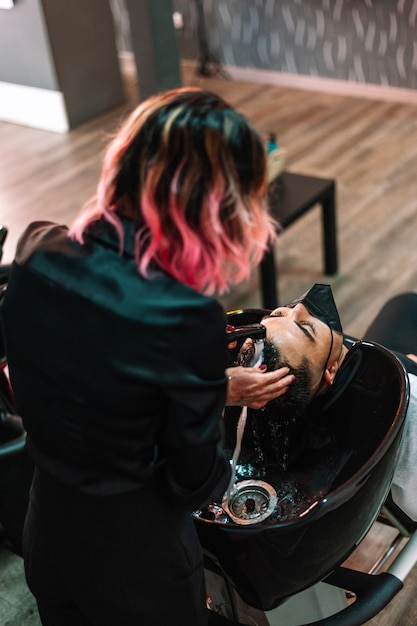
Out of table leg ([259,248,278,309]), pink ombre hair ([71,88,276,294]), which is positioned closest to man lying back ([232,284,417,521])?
pink ombre hair ([71,88,276,294])

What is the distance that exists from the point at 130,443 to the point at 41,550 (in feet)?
1.05

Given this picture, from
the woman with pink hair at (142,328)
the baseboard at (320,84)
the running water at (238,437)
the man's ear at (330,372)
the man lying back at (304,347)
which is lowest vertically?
the baseboard at (320,84)

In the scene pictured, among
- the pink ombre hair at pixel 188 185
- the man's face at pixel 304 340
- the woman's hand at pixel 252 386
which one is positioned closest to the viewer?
the pink ombre hair at pixel 188 185

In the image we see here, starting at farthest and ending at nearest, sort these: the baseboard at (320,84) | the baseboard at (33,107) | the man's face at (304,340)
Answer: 1. the baseboard at (33,107)
2. the baseboard at (320,84)
3. the man's face at (304,340)

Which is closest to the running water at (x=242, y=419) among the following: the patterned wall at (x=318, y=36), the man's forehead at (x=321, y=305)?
the man's forehead at (x=321, y=305)

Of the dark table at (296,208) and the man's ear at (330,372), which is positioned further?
the dark table at (296,208)

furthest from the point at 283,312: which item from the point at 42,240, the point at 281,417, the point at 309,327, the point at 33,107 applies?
the point at 33,107

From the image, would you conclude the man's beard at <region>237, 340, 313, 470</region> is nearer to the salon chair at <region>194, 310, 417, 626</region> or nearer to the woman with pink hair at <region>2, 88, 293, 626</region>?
the salon chair at <region>194, 310, 417, 626</region>

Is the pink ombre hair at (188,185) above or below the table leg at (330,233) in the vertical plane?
above

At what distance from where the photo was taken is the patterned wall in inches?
172

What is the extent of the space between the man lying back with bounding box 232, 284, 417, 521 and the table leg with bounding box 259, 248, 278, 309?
1.43 m

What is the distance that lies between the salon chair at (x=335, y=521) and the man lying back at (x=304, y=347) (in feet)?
0.20

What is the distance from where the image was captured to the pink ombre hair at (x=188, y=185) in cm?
92

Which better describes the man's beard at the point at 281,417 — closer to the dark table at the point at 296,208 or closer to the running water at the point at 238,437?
the running water at the point at 238,437
